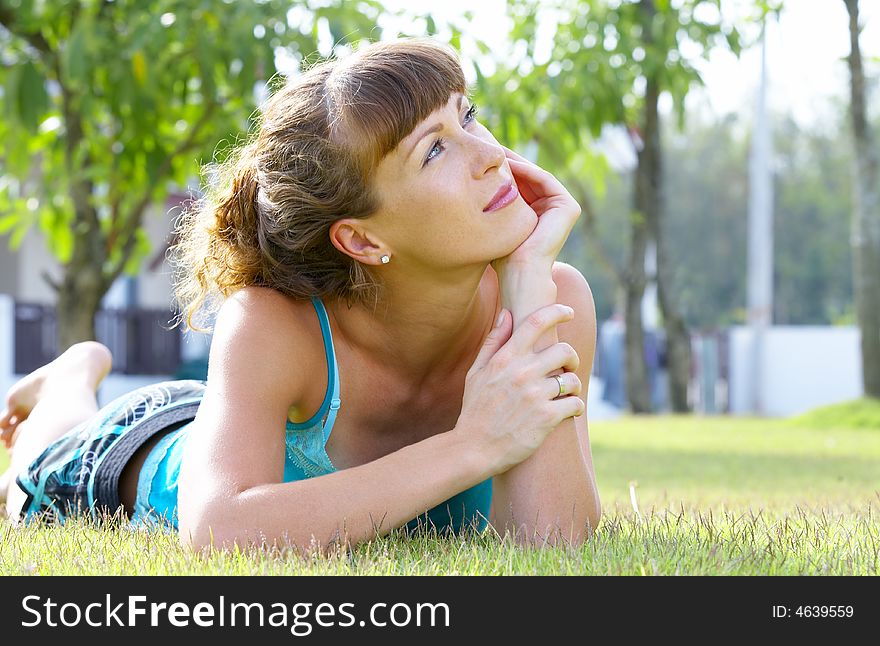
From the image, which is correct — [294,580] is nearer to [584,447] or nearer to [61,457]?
[584,447]

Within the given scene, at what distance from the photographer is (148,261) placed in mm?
17156

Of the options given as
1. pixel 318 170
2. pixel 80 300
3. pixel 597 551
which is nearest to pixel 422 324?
pixel 318 170

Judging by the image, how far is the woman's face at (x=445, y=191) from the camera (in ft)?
7.91

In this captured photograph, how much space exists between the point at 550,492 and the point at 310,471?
26.2 inches

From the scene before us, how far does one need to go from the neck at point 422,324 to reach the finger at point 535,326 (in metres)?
0.22

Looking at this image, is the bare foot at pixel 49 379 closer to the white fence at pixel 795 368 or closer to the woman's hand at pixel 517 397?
the woman's hand at pixel 517 397

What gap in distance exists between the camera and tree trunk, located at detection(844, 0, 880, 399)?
931 cm

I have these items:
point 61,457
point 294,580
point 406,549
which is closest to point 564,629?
point 294,580

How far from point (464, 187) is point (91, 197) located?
614 centimetres

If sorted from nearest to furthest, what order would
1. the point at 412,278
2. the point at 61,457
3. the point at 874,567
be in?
the point at 874,567, the point at 412,278, the point at 61,457

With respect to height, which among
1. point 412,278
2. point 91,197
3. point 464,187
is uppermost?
point 91,197

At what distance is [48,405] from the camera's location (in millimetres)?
3682

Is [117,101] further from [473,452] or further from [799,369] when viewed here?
[799,369]

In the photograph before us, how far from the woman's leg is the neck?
4.24 ft
